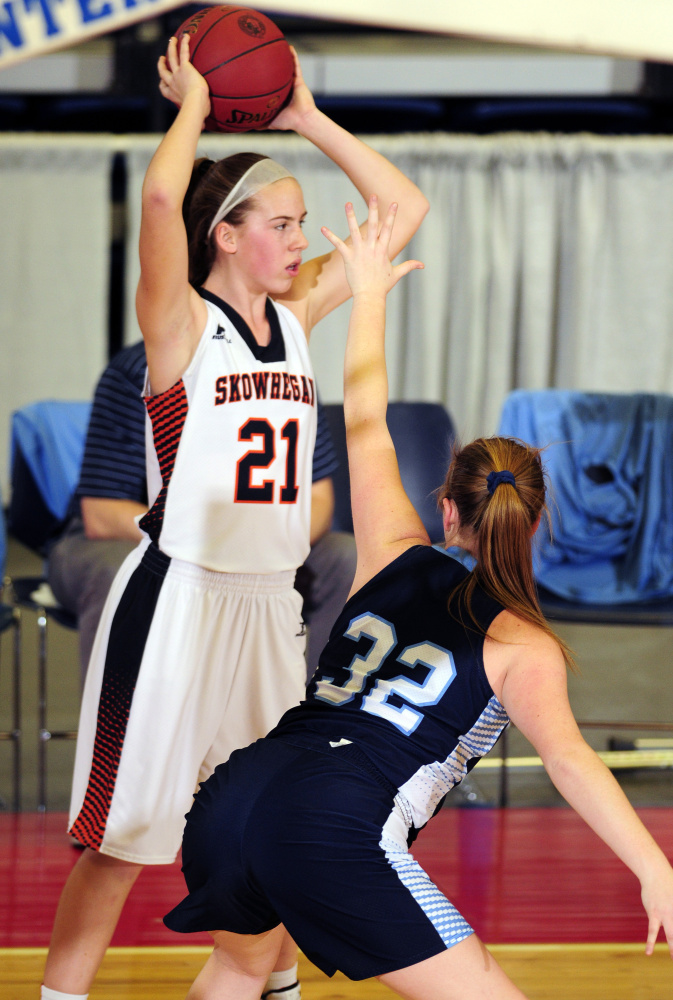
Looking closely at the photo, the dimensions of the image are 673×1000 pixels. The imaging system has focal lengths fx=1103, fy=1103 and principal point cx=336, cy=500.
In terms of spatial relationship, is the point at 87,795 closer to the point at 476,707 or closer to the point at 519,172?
the point at 476,707

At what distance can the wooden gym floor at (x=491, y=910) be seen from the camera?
2.23 metres

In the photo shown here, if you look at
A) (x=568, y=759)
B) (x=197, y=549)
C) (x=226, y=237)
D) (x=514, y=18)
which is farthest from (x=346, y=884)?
(x=514, y=18)

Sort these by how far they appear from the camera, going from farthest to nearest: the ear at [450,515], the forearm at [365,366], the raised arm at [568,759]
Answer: the forearm at [365,366] → the ear at [450,515] → the raised arm at [568,759]

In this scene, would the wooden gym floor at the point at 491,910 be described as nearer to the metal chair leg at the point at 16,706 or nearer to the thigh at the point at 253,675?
the metal chair leg at the point at 16,706

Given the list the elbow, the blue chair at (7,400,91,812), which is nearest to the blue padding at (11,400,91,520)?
the blue chair at (7,400,91,812)

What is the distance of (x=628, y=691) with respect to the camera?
175 inches

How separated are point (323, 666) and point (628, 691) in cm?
314

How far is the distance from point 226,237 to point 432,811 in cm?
111

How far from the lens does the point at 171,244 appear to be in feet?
5.98

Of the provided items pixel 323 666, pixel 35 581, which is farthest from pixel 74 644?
pixel 323 666

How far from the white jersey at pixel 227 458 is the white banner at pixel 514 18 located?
10.6ft

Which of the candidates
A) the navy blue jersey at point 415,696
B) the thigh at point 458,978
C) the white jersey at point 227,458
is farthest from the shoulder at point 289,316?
the thigh at point 458,978

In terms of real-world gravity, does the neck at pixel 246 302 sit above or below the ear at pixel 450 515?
above

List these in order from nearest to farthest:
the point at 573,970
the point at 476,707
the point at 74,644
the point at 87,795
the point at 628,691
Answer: the point at 476,707 → the point at 87,795 → the point at 573,970 → the point at 628,691 → the point at 74,644
